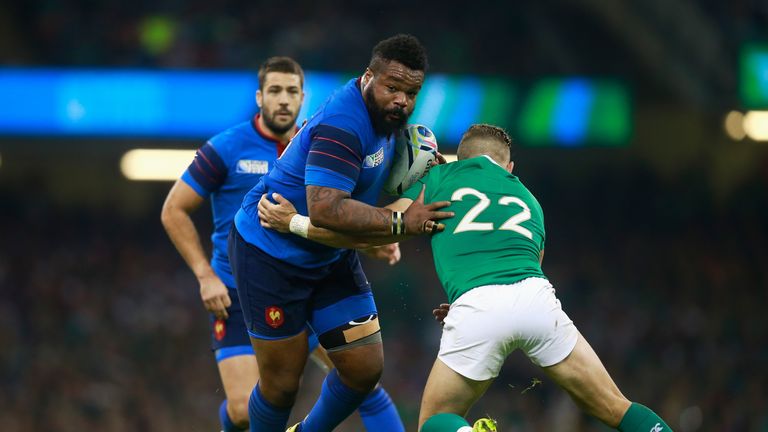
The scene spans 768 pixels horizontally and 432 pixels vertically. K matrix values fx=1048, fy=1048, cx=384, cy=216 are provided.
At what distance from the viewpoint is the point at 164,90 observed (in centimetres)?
1550

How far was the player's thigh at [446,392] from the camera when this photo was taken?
15.9ft

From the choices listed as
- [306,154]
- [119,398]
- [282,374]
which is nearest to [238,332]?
[282,374]

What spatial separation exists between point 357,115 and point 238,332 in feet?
6.58

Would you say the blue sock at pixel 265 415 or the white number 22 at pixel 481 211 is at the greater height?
the white number 22 at pixel 481 211

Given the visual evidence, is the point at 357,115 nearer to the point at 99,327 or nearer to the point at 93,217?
the point at 99,327

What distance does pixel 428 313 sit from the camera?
1554cm

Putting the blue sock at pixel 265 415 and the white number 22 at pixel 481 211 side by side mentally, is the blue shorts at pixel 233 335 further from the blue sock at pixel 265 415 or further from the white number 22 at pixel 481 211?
the white number 22 at pixel 481 211

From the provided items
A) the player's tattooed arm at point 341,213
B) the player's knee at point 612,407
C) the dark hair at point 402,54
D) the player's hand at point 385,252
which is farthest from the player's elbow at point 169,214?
the player's knee at point 612,407

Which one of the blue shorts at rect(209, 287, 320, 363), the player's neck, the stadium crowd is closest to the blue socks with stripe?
the blue shorts at rect(209, 287, 320, 363)

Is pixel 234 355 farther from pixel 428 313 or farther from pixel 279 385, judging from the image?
pixel 428 313

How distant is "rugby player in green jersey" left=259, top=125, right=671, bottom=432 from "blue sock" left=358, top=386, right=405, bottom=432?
96 centimetres

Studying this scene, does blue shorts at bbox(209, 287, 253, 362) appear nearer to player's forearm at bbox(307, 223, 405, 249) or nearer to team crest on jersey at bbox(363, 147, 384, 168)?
player's forearm at bbox(307, 223, 405, 249)

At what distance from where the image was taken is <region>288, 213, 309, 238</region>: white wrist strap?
501 centimetres

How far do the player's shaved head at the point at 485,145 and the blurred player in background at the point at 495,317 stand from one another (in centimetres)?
23
